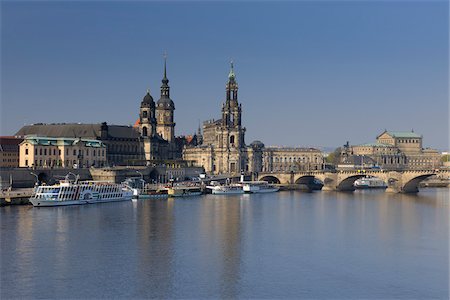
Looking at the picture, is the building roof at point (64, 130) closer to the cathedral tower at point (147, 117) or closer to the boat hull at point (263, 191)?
the cathedral tower at point (147, 117)

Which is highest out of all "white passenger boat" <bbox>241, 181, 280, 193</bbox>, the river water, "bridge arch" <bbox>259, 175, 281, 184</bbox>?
"bridge arch" <bbox>259, 175, 281, 184</bbox>

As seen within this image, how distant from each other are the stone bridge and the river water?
36874mm

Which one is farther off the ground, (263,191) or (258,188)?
(258,188)

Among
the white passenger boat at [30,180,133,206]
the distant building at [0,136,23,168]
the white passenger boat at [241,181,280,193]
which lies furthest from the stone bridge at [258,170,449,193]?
the distant building at [0,136,23,168]

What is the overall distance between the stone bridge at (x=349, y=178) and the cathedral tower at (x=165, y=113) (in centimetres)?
2492

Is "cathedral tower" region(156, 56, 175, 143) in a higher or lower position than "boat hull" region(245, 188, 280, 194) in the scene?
higher

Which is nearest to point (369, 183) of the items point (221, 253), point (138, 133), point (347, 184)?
point (347, 184)

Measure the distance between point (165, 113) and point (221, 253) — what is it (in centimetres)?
10238

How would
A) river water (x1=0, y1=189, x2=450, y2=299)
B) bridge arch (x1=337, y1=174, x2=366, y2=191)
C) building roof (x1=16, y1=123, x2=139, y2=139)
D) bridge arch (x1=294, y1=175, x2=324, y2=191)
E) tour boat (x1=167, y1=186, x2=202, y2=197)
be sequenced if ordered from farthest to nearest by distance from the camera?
building roof (x1=16, y1=123, x2=139, y2=139) → bridge arch (x1=294, y1=175, x2=324, y2=191) → bridge arch (x1=337, y1=174, x2=366, y2=191) → tour boat (x1=167, y1=186, x2=202, y2=197) → river water (x1=0, y1=189, x2=450, y2=299)

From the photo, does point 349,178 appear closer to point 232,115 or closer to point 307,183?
point 307,183

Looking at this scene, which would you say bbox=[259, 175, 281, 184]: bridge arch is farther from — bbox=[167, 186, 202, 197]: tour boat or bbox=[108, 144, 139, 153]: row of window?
bbox=[167, 186, 202, 197]: tour boat

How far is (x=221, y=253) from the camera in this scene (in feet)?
156

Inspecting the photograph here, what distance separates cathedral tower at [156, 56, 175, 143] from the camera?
148125 mm

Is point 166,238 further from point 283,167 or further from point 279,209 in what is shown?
point 283,167
